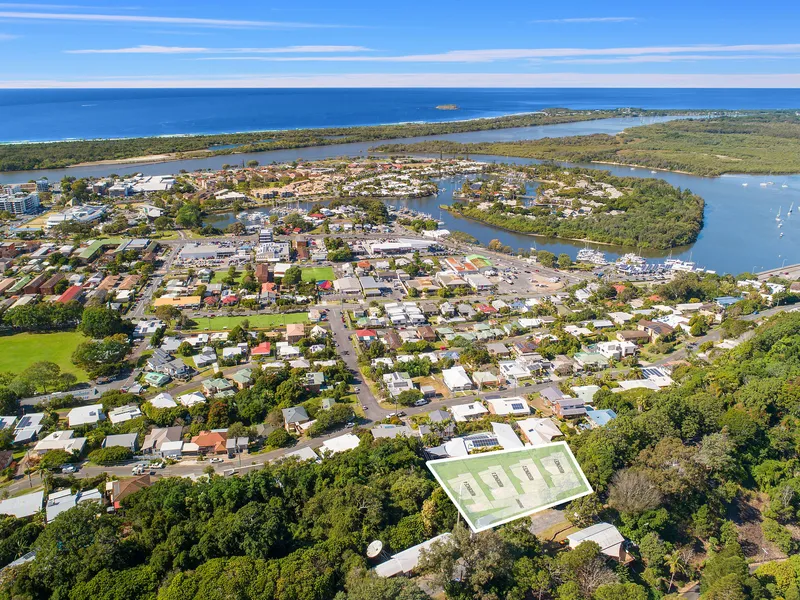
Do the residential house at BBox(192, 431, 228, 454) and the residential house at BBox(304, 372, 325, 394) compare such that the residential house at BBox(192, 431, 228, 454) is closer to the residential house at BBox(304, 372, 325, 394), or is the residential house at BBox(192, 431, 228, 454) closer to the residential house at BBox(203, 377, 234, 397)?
the residential house at BBox(203, 377, 234, 397)

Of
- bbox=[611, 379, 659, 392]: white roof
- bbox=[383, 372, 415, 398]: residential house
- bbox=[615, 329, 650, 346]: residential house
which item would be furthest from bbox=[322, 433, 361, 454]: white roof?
bbox=[615, 329, 650, 346]: residential house

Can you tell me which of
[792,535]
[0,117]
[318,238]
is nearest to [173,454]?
[792,535]

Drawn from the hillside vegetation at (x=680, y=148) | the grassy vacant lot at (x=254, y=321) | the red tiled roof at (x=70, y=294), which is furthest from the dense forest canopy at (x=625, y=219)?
the red tiled roof at (x=70, y=294)

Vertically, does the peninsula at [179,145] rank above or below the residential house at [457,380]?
above

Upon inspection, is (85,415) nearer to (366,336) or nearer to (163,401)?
(163,401)

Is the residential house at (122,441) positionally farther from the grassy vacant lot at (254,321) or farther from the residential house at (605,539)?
the residential house at (605,539)

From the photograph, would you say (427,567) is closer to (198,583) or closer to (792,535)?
(198,583)

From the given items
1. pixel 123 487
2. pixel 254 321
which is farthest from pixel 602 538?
pixel 254 321
